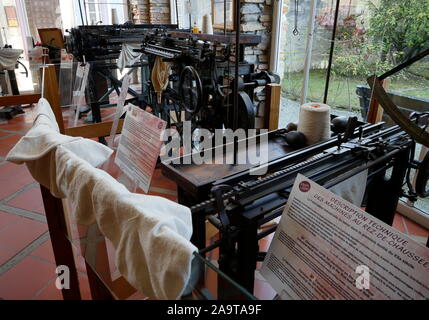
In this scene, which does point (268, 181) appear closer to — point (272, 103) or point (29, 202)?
point (272, 103)

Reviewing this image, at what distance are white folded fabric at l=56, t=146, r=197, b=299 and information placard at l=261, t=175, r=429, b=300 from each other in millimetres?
324

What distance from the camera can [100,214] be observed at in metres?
0.68

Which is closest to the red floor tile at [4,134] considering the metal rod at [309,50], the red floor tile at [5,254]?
the red floor tile at [5,254]

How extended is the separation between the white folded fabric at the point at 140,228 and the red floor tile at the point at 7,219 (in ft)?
7.66

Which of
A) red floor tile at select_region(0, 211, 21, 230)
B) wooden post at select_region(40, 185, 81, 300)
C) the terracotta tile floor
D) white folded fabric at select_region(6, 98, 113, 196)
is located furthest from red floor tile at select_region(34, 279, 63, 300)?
white folded fabric at select_region(6, 98, 113, 196)

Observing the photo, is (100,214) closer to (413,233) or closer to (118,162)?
(118,162)

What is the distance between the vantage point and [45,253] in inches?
91.4

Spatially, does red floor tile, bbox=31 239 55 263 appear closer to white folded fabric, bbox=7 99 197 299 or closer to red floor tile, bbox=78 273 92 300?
red floor tile, bbox=78 273 92 300

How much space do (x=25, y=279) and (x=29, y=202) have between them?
42.9 inches

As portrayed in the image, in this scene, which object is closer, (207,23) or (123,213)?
(123,213)

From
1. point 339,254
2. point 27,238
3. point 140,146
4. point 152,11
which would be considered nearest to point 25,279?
point 27,238

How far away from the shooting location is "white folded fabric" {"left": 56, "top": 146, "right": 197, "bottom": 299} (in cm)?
53
